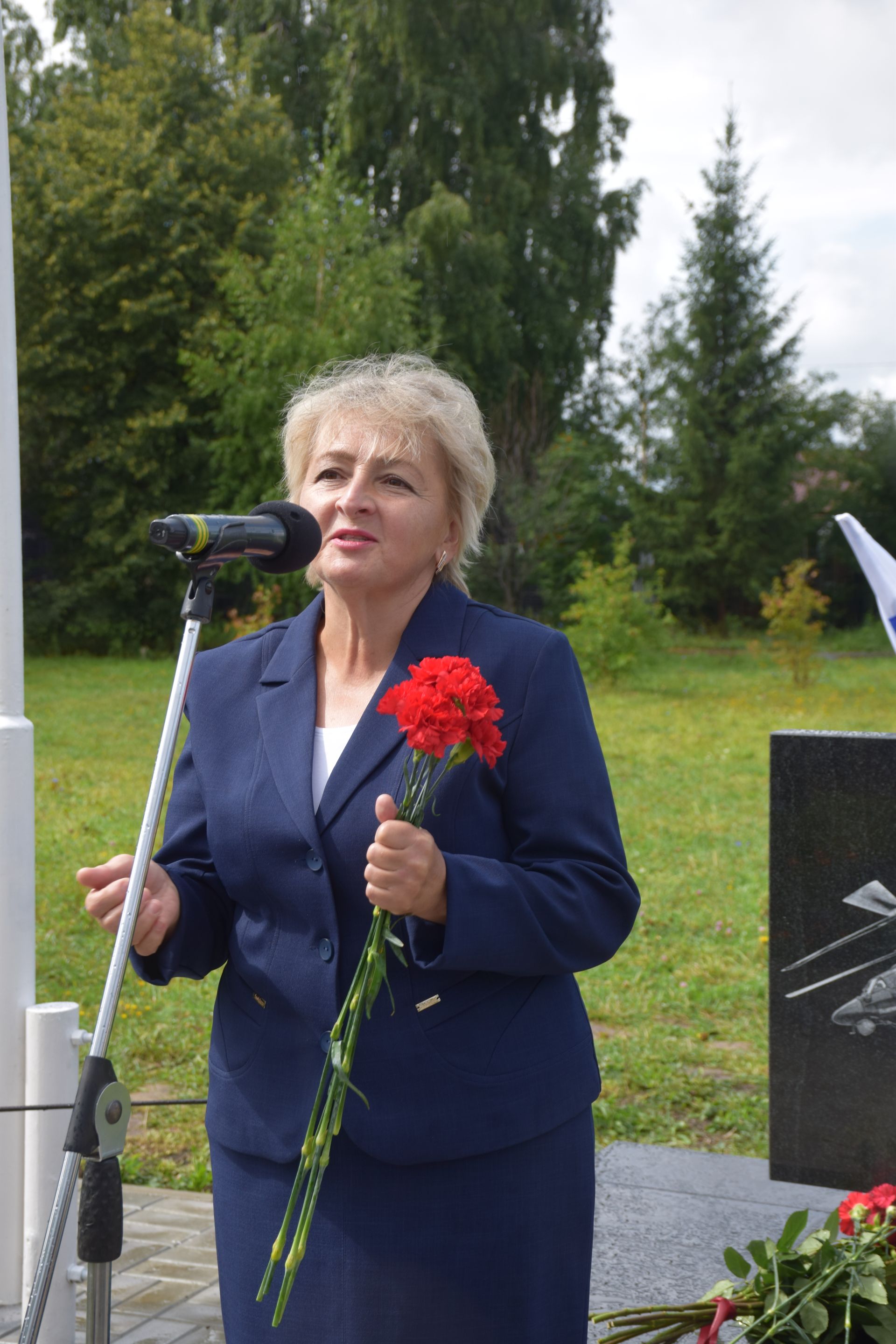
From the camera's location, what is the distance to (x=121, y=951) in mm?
1583

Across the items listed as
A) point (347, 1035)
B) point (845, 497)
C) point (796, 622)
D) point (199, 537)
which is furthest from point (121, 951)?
point (845, 497)

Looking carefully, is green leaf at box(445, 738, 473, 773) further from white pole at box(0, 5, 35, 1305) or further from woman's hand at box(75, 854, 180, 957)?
white pole at box(0, 5, 35, 1305)

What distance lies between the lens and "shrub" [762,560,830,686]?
18469 millimetres

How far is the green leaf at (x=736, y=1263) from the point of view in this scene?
2266mm

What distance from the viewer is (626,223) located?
31562 millimetres

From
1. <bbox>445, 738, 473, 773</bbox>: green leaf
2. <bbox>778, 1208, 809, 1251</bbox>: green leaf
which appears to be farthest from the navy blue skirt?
<bbox>445, 738, 473, 773</bbox>: green leaf

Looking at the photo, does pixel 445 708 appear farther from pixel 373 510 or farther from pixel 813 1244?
pixel 813 1244

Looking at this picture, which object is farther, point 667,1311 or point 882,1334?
point 667,1311

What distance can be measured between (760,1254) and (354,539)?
1423mm

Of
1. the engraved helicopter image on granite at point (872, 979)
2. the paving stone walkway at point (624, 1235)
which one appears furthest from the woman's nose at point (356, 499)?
the engraved helicopter image on granite at point (872, 979)

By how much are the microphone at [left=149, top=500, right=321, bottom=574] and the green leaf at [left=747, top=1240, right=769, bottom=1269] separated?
4.65 ft

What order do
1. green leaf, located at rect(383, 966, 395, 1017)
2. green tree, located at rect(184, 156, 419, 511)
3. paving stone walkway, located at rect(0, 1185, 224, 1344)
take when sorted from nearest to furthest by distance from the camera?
green leaf, located at rect(383, 966, 395, 1017) < paving stone walkway, located at rect(0, 1185, 224, 1344) < green tree, located at rect(184, 156, 419, 511)

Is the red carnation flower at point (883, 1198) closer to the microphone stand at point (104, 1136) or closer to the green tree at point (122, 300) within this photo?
the microphone stand at point (104, 1136)

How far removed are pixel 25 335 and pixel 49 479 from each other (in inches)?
114
